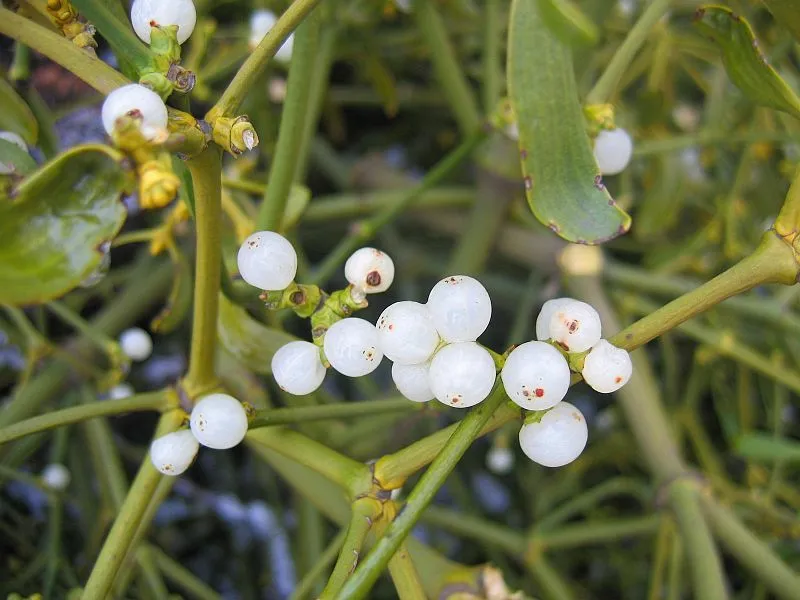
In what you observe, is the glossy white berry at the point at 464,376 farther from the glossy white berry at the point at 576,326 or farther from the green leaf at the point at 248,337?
the green leaf at the point at 248,337

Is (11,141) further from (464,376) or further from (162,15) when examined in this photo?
(464,376)

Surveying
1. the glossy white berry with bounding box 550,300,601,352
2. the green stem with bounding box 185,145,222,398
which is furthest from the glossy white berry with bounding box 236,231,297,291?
the glossy white berry with bounding box 550,300,601,352

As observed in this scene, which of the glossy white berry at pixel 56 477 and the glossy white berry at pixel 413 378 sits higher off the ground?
the glossy white berry at pixel 56 477

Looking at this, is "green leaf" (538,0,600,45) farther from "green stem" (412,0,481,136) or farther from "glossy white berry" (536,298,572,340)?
"green stem" (412,0,481,136)

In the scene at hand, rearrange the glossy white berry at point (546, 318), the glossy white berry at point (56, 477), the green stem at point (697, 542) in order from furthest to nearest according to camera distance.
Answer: the glossy white berry at point (56, 477), the green stem at point (697, 542), the glossy white berry at point (546, 318)

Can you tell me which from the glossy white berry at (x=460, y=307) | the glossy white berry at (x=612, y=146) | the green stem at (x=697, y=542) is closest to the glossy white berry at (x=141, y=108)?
the glossy white berry at (x=460, y=307)

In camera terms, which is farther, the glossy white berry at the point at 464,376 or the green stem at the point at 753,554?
the green stem at the point at 753,554

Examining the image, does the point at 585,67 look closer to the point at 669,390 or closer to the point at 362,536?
the point at 669,390
